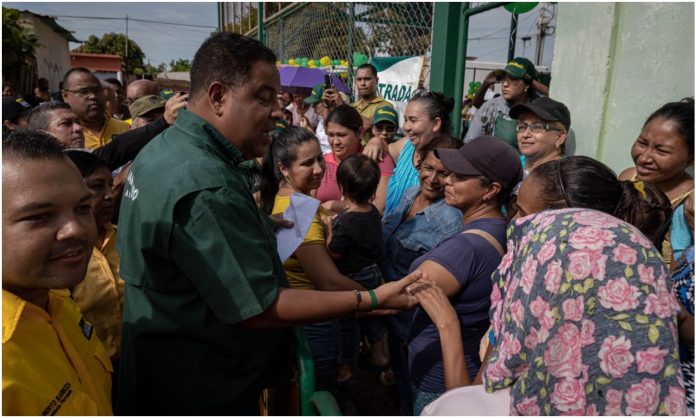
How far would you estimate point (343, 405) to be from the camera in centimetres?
265

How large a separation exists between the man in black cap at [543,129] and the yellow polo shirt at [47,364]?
2.71 m

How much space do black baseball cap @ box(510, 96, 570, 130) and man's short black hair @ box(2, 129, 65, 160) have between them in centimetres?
266

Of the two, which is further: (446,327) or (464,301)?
(464,301)

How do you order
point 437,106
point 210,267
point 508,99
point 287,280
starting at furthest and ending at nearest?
point 508,99 < point 437,106 < point 287,280 < point 210,267

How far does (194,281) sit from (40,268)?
38 centimetres

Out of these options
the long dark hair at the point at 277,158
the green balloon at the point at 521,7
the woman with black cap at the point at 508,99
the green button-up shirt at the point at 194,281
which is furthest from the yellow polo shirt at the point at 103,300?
the green balloon at the point at 521,7

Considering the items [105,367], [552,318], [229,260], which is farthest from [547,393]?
[105,367]

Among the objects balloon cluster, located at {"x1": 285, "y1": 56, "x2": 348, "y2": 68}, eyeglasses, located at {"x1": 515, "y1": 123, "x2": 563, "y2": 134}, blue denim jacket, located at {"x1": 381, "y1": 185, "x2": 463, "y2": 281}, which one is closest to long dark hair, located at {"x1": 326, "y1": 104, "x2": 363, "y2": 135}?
blue denim jacket, located at {"x1": 381, "y1": 185, "x2": 463, "y2": 281}

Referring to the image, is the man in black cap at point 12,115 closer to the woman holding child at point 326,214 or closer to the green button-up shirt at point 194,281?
the woman holding child at point 326,214

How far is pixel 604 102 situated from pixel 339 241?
6.46 feet

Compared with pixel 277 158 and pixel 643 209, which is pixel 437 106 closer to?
pixel 277 158

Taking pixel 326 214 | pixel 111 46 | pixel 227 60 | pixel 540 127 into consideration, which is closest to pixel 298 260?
pixel 326 214

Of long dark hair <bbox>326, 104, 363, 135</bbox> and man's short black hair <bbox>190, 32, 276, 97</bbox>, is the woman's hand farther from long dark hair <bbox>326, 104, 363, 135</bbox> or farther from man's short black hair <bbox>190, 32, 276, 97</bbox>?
long dark hair <bbox>326, 104, 363, 135</bbox>

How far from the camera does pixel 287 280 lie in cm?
162
